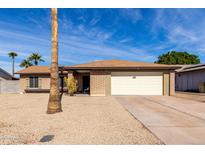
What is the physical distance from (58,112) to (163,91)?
43.2 feet

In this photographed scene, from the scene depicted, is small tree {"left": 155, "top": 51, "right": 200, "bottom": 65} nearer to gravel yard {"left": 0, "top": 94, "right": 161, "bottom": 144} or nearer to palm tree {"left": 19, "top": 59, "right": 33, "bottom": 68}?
palm tree {"left": 19, "top": 59, "right": 33, "bottom": 68}

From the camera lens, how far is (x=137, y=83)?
19562 millimetres

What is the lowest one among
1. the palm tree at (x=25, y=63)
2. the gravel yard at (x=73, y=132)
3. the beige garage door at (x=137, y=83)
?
the gravel yard at (x=73, y=132)

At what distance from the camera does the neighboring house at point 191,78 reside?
21.7 meters

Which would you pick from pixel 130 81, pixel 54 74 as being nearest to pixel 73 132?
pixel 54 74

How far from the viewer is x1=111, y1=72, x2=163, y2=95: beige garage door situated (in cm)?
1953

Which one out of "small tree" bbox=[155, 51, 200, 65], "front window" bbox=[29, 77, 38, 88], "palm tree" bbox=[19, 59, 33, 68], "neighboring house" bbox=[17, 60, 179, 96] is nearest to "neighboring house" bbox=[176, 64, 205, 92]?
"neighboring house" bbox=[17, 60, 179, 96]

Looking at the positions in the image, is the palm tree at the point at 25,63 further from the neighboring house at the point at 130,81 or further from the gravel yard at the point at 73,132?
the gravel yard at the point at 73,132

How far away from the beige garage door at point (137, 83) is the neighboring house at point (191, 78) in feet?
16.4

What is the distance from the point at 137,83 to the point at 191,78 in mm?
8978

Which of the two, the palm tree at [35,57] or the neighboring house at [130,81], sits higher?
the palm tree at [35,57]

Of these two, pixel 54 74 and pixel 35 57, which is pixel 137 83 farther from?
pixel 35 57

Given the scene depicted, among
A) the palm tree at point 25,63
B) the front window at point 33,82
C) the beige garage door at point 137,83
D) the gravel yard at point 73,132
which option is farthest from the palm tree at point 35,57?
the gravel yard at point 73,132

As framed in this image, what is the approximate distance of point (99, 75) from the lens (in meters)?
19.6
